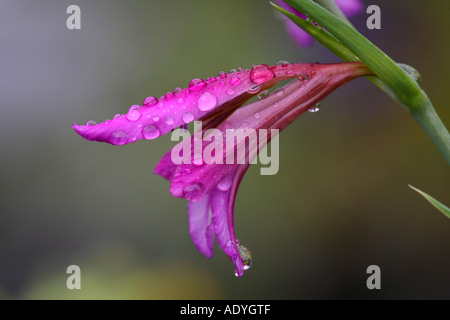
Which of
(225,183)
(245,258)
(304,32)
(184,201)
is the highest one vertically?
(184,201)

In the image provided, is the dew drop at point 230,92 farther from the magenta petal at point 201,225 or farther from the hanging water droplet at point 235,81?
the magenta petal at point 201,225

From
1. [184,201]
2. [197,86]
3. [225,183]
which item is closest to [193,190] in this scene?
[225,183]

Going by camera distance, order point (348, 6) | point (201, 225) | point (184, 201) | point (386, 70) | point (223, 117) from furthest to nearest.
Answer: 1. point (184, 201)
2. point (348, 6)
3. point (201, 225)
4. point (223, 117)
5. point (386, 70)

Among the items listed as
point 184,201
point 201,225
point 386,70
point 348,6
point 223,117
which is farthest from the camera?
point 184,201

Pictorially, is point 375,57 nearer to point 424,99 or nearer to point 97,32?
point 424,99

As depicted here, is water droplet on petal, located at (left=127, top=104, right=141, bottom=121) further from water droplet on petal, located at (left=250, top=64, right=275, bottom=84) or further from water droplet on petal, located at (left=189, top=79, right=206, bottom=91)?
water droplet on petal, located at (left=250, top=64, right=275, bottom=84)

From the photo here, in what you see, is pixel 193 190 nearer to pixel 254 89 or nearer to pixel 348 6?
pixel 254 89
